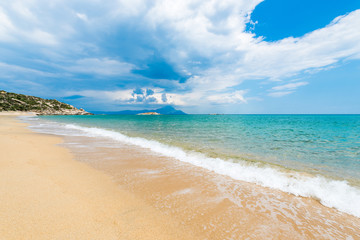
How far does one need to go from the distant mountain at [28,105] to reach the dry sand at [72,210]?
14672 centimetres

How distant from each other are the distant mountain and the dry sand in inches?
5776

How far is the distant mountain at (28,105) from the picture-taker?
109m

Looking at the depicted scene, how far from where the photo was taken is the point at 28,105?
408ft

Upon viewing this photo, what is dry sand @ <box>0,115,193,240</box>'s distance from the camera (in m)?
3.03

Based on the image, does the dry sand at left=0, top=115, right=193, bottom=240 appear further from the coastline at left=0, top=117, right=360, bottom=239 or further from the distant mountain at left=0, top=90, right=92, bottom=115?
the distant mountain at left=0, top=90, right=92, bottom=115

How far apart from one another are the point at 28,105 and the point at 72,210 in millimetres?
172255

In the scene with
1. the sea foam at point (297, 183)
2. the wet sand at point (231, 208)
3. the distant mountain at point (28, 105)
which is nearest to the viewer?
the wet sand at point (231, 208)

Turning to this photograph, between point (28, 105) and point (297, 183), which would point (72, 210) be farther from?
point (28, 105)

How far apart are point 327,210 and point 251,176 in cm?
251

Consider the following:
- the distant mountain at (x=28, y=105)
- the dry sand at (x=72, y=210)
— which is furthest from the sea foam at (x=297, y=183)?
the distant mountain at (x=28, y=105)

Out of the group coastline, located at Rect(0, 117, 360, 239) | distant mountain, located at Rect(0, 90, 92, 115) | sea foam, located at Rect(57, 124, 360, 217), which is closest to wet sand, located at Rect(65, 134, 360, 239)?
coastline, located at Rect(0, 117, 360, 239)

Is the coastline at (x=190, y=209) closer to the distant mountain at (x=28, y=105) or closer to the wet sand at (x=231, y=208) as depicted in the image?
the wet sand at (x=231, y=208)

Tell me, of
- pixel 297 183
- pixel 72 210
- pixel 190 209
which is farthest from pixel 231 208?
pixel 72 210

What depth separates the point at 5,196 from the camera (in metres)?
4.12
